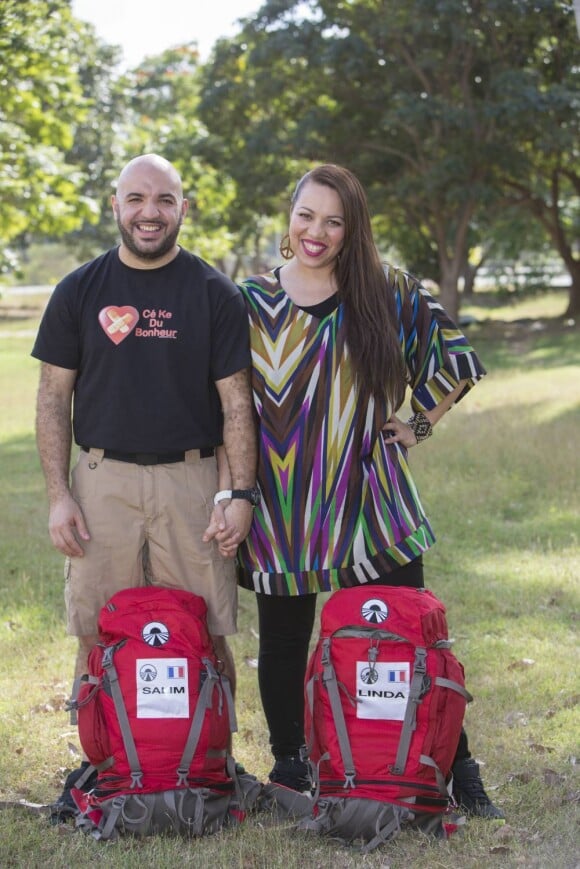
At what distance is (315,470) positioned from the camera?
3.80 m

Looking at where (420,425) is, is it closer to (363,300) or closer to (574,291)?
(363,300)

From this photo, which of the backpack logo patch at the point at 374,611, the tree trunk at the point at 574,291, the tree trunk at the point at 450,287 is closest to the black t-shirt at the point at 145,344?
the backpack logo patch at the point at 374,611

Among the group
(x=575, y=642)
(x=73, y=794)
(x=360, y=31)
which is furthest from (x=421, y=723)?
(x=360, y=31)

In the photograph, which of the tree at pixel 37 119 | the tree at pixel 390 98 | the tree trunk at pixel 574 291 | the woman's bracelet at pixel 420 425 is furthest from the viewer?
the tree trunk at pixel 574 291

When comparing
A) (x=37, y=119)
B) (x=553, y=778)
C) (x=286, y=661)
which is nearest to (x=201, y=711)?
(x=286, y=661)

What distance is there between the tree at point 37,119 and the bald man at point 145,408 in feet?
35.4

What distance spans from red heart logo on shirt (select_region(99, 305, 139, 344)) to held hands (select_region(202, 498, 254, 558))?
65 cm

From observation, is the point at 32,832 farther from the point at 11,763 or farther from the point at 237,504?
the point at 237,504

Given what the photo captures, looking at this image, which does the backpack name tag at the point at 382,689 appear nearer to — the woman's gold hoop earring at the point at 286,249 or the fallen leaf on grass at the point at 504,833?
the fallen leaf on grass at the point at 504,833

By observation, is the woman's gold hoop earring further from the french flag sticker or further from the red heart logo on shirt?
the french flag sticker

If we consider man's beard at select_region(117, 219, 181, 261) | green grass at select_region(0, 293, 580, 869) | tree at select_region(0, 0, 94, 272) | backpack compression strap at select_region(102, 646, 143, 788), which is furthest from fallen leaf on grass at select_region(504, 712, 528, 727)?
tree at select_region(0, 0, 94, 272)

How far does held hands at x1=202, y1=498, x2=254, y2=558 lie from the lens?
12.3ft

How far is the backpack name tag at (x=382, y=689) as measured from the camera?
3637 millimetres

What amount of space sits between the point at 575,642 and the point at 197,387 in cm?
297
